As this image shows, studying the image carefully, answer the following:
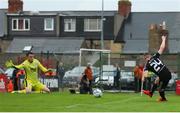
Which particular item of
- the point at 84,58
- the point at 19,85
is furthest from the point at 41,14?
the point at 19,85

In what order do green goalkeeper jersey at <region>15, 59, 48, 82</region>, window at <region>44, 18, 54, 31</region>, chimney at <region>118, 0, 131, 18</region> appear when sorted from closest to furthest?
green goalkeeper jersey at <region>15, 59, 48, 82</region> < chimney at <region>118, 0, 131, 18</region> < window at <region>44, 18, 54, 31</region>

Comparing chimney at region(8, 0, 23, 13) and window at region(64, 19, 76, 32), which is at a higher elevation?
chimney at region(8, 0, 23, 13)

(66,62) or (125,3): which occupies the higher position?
(125,3)

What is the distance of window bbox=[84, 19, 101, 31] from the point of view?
3344 inches

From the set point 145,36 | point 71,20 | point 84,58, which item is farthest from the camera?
point 71,20

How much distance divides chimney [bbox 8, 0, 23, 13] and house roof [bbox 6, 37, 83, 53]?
4842mm

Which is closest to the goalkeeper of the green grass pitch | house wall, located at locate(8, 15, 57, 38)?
the green grass pitch

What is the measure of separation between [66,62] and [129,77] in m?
10.1

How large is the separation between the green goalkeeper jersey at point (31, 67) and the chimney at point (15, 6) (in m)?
57.0

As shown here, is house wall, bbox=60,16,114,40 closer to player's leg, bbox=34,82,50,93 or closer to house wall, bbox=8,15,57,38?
house wall, bbox=8,15,57,38

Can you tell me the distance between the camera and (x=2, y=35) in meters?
85.1

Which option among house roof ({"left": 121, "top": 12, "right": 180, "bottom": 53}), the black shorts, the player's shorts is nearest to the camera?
the black shorts

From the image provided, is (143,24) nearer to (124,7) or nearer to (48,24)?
(124,7)

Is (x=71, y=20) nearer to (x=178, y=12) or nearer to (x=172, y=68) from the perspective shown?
(x=178, y=12)
